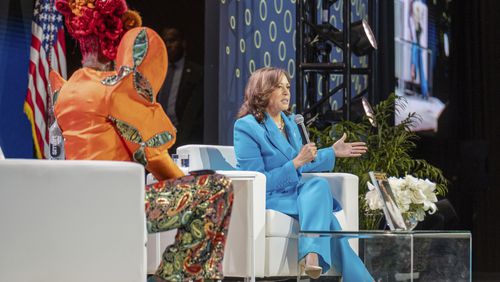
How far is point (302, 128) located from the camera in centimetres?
517

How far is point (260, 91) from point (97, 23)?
199 centimetres

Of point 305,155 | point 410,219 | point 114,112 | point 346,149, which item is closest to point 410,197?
point 410,219

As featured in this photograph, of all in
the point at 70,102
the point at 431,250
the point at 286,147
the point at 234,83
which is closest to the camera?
the point at 70,102

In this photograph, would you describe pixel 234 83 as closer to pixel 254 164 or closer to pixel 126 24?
pixel 254 164

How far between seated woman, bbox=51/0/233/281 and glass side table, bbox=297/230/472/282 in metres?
1.17

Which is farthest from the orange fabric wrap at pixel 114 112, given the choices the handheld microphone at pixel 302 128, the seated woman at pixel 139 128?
the handheld microphone at pixel 302 128

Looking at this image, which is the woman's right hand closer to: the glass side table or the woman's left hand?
the woman's left hand

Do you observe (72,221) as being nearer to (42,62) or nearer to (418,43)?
(42,62)

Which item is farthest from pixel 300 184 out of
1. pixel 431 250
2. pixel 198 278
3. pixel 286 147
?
pixel 198 278

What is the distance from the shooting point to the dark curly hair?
4957 mm

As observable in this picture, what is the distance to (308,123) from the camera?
20.6 ft

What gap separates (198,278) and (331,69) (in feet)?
11.2

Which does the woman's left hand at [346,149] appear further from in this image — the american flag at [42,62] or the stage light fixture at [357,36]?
the american flag at [42,62]

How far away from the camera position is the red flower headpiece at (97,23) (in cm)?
307
